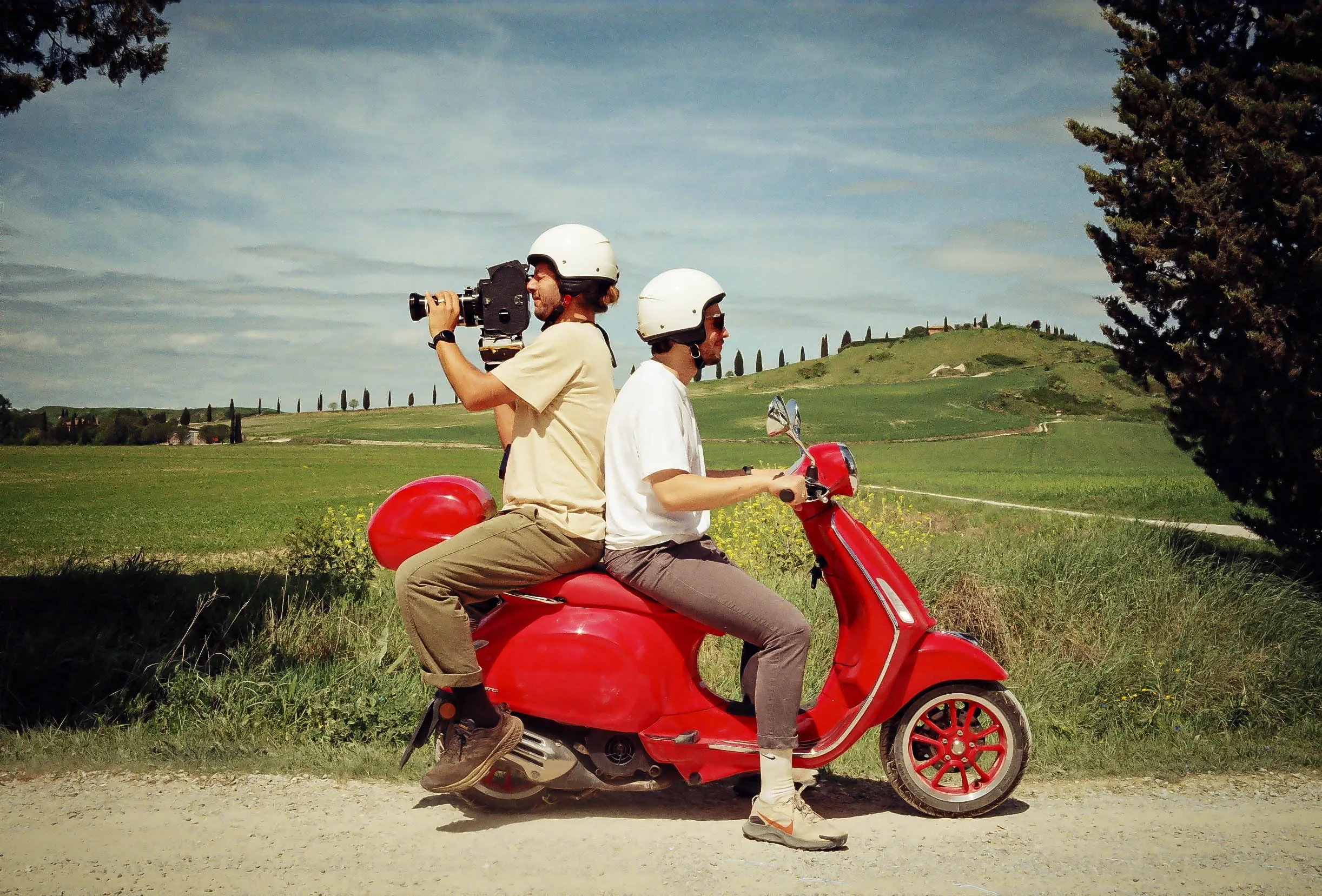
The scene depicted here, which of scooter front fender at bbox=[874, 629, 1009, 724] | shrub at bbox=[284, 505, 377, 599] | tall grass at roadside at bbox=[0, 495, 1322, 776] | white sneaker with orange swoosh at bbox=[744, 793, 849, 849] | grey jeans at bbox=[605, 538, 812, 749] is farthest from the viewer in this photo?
shrub at bbox=[284, 505, 377, 599]

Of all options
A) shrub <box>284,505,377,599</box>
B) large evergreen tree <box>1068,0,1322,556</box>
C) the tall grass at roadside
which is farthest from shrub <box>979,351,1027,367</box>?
shrub <box>284,505,377,599</box>

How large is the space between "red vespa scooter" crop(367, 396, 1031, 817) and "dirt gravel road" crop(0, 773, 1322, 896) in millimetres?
210

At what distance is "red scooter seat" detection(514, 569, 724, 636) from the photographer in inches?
165

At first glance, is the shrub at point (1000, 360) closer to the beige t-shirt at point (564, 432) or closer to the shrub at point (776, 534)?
the shrub at point (776, 534)

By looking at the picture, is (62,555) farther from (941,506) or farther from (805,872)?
(941,506)

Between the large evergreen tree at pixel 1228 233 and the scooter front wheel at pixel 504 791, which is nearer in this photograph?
the scooter front wheel at pixel 504 791

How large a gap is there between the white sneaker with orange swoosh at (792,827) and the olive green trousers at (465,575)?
4.18 feet

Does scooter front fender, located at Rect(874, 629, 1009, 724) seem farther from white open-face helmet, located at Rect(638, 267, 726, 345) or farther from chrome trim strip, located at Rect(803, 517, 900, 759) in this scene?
white open-face helmet, located at Rect(638, 267, 726, 345)

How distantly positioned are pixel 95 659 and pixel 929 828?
197 inches

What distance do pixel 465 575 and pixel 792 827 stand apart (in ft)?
5.43

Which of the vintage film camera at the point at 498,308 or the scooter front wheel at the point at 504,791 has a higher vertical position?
the vintage film camera at the point at 498,308

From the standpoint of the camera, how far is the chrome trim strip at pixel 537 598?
4.21 metres

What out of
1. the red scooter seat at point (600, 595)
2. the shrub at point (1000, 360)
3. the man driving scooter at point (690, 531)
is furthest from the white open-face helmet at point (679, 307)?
the shrub at point (1000, 360)

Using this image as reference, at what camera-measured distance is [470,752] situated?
161 inches
